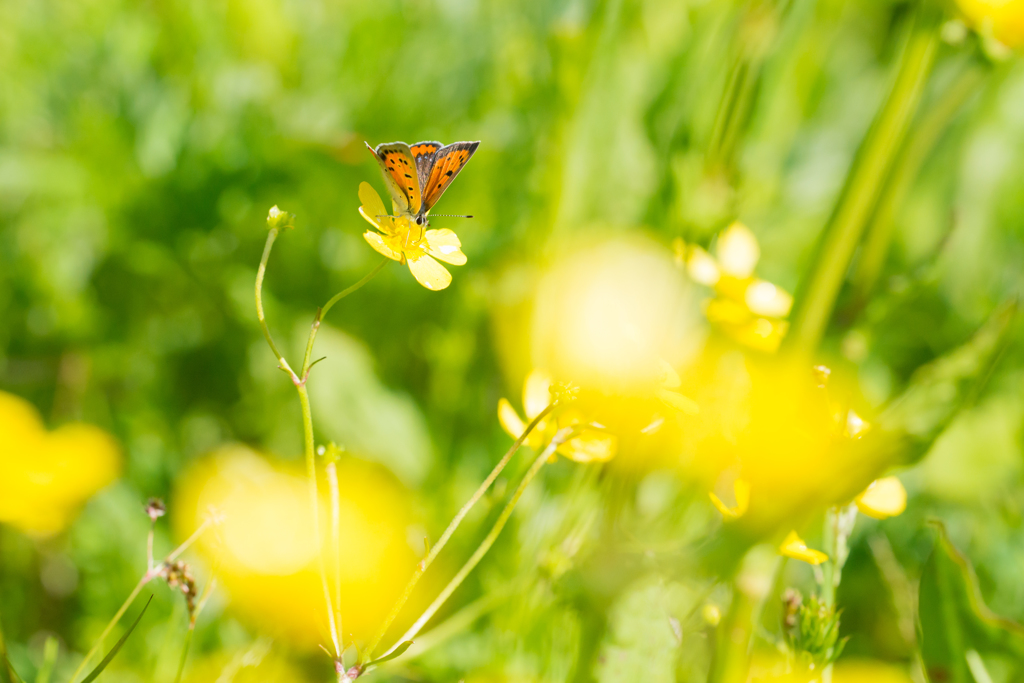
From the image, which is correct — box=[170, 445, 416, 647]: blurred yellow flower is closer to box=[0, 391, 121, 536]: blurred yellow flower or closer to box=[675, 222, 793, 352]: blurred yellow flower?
box=[0, 391, 121, 536]: blurred yellow flower

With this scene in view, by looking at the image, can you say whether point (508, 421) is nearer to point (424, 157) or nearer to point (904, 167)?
point (424, 157)

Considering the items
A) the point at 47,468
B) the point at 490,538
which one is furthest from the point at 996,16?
the point at 47,468

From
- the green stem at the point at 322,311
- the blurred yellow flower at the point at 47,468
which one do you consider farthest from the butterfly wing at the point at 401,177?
the blurred yellow flower at the point at 47,468

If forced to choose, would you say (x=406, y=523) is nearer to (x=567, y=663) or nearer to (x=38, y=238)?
(x=567, y=663)

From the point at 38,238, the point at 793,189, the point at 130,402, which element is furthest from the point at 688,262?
the point at 38,238

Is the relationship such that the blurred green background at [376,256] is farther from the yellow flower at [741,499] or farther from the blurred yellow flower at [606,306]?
the yellow flower at [741,499]

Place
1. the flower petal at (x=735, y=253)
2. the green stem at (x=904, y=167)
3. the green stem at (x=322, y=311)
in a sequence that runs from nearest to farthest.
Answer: the green stem at (x=322, y=311) → the green stem at (x=904, y=167) → the flower petal at (x=735, y=253)
